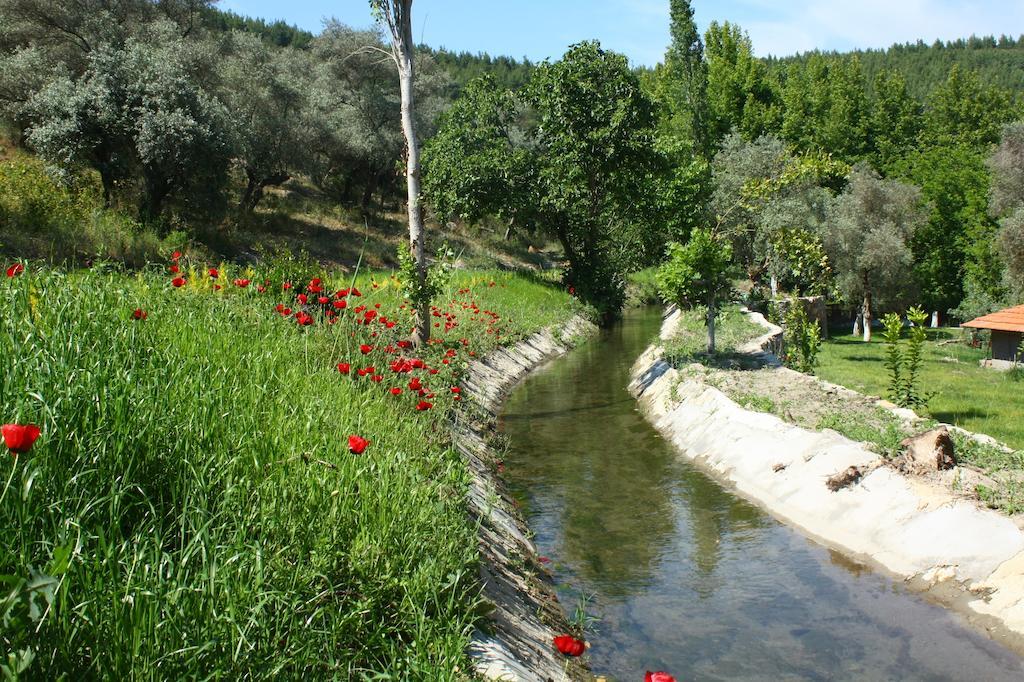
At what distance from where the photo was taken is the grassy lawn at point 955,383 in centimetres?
1454

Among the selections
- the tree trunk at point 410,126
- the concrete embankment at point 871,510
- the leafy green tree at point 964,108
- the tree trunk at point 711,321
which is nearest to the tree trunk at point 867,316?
the tree trunk at point 711,321

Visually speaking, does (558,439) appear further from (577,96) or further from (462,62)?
(462,62)

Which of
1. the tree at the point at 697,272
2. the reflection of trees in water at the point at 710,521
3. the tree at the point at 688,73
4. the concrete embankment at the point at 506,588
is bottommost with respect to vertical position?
the reflection of trees in water at the point at 710,521

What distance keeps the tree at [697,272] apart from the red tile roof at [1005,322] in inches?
515

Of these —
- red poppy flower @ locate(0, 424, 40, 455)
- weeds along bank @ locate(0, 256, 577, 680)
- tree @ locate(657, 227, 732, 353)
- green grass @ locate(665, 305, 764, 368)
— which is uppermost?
tree @ locate(657, 227, 732, 353)

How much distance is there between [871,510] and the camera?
9.20 meters

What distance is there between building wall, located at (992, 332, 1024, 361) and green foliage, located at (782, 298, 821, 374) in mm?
8012

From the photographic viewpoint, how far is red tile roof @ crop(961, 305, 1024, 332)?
24.1m

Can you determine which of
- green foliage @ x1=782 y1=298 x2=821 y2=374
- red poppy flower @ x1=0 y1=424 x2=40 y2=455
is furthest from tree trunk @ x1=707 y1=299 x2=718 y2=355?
red poppy flower @ x1=0 y1=424 x2=40 y2=455

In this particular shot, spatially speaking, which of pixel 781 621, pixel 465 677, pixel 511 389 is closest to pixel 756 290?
pixel 511 389

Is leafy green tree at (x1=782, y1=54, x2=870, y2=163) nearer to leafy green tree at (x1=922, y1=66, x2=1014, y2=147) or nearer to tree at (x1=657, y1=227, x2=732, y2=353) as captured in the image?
leafy green tree at (x1=922, y1=66, x2=1014, y2=147)

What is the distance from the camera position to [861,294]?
4081 cm

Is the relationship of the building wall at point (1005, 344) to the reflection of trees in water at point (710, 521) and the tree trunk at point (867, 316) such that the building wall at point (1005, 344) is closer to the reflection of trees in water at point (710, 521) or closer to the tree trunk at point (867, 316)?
the tree trunk at point (867, 316)

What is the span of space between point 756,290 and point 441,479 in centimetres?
3098
